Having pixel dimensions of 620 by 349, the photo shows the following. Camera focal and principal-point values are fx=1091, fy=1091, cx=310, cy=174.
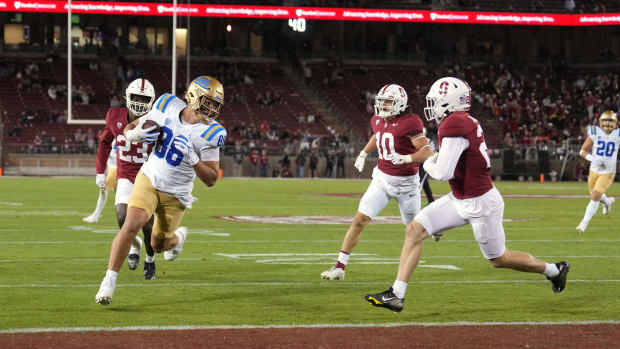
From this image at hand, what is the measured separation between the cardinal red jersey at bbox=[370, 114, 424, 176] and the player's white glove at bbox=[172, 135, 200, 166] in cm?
276

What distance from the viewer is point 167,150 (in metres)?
8.16

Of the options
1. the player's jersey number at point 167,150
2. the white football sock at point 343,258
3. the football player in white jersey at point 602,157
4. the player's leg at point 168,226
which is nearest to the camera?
the player's jersey number at point 167,150

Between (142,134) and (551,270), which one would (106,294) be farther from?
(551,270)

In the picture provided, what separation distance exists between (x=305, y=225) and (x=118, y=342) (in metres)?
9.82

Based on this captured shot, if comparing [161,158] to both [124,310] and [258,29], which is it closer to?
[124,310]

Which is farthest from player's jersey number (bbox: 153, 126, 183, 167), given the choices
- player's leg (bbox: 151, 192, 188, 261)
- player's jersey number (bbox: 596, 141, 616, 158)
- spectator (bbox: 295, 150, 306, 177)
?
spectator (bbox: 295, 150, 306, 177)

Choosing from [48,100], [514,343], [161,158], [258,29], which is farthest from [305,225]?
[258,29]

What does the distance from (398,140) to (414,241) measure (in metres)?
2.81

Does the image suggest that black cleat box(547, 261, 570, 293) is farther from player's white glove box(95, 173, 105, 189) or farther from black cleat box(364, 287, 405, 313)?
player's white glove box(95, 173, 105, 189)

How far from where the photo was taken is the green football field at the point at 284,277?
24.5 ft

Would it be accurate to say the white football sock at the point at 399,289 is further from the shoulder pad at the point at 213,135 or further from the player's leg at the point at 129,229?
the player's leg at the point at 129,229

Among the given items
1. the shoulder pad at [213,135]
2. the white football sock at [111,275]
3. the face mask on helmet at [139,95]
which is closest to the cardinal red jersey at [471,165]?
the shoulder pad at [213,135]

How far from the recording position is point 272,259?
11.2 m

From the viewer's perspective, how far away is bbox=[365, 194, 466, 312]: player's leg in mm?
7367
